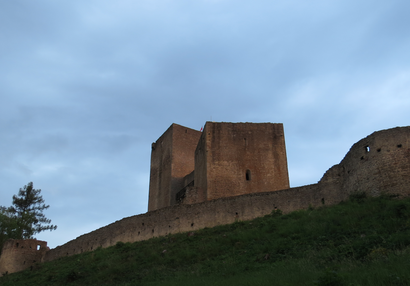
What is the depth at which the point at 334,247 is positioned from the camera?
14969 mm

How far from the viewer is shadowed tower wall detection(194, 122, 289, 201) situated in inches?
1213

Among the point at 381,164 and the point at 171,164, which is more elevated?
the point at 171,164

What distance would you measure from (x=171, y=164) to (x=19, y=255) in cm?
1499

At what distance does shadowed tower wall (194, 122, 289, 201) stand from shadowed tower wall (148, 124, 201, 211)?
6224 millimetres

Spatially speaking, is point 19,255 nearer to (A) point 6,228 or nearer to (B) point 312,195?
(A) point 6,228

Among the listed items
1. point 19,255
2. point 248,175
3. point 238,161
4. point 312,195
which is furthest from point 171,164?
point 312,195

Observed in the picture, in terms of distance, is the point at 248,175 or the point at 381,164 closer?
the point at 381,164

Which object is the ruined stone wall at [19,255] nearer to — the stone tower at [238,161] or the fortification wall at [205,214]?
the fortification wall at [205,214]

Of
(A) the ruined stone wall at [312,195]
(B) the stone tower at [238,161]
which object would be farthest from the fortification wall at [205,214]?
(B) the stone tower at [238,161]

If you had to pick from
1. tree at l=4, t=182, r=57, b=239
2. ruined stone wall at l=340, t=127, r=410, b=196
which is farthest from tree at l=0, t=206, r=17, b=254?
ruined stone wall at l=340, t=127, r=410, b=196

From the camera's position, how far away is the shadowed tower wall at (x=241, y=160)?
30812mm

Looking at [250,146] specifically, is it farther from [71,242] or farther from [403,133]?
[71,242]

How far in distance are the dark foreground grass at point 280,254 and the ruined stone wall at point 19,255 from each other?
8.11 m

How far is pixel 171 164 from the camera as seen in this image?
39.9m
